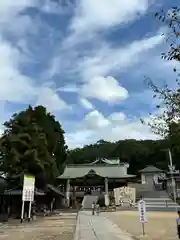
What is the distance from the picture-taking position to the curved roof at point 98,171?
49.5 meters

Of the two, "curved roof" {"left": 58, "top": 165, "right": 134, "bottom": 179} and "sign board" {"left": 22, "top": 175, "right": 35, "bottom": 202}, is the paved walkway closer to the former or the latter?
"sign board" {"left": 22, "top": 175, "right": 35, "bottom": 202}

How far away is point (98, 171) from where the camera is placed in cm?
5209

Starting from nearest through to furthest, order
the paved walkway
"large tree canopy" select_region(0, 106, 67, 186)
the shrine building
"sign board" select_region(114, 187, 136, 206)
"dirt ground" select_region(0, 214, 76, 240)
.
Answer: the paved walkway, "dirt ground" select_region(0, 214, 76, 240), "large tree canopy" select_region(0, 106, 67, 186), "sign board" select_region(114, 187, 136, 206), the shrine building

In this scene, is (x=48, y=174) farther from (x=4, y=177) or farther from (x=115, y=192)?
(x=115, y=192)

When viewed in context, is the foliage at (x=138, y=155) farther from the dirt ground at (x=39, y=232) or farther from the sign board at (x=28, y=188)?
the dirt ground at (x=39, y=232)

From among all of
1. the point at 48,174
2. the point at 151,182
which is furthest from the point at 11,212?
the point at 151,182

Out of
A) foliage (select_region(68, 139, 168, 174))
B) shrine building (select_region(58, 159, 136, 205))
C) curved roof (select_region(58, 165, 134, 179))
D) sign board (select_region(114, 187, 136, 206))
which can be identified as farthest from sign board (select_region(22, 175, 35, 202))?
foliage (select_region(68, 139, 168, 174))

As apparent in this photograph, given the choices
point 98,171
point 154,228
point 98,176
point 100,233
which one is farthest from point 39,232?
point 98,171

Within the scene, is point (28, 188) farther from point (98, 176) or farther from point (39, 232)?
point (98, 176)

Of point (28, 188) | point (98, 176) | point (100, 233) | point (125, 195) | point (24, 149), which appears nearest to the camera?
point (100, 233)

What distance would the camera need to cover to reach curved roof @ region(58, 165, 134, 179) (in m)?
49.5

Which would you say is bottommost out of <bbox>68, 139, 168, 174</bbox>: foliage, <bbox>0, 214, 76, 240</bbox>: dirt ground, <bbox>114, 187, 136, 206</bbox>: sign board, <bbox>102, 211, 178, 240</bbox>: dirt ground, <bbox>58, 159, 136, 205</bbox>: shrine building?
<bbox>0, 214, 76, 240</bbox>: dirt ground

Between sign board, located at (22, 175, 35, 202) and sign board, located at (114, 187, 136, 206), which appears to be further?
sign board, located at (114, 187, 136, 206)

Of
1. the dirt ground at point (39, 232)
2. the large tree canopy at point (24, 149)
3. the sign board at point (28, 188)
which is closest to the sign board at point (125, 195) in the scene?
the large tree canopy at point (24, 149)
